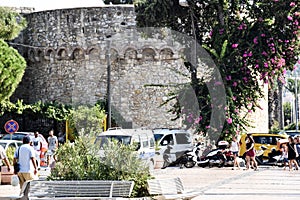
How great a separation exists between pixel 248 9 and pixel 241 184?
1072 centimetres

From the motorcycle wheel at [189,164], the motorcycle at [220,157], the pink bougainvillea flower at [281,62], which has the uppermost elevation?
the pink bougainvillea flower at [281,62]

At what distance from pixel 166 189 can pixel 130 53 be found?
26.1 meters

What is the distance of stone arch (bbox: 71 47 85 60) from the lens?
126ft

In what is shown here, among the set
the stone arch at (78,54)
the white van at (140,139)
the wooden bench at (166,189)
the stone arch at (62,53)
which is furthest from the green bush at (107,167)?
the stone arch at (62,53)

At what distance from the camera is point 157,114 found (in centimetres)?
3781

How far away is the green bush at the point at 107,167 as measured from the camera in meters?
12.0

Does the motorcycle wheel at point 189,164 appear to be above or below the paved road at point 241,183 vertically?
above

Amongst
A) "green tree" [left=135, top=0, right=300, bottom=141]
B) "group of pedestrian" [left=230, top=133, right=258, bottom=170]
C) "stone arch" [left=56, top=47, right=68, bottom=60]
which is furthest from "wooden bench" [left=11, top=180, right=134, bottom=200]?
"stone arch" [left=56, top=47, right=68, bottom=60]

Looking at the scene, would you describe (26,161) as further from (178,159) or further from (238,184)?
(178,159)

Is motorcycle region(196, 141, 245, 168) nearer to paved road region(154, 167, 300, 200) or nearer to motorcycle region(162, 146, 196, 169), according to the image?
motorcycle region(162, 146, 196, 169)

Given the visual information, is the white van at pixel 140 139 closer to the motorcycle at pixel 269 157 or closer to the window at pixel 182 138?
the window at pixel 182 138

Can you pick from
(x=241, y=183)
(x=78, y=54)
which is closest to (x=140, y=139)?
(x=241, y=183)

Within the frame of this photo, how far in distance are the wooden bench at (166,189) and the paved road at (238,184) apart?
1603 mm

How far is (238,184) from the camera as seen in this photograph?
1773 centimetres
